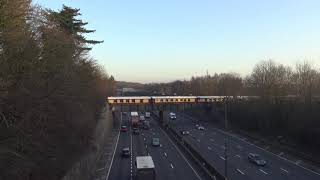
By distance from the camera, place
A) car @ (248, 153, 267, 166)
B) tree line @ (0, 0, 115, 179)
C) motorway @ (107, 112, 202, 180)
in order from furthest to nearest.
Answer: car @ (248, 153, 267, 166) → motorway @ (107, 112, 202, 180) → tree line @ (0, 0, 115, 179)

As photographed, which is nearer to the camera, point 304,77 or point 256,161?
point 256,161

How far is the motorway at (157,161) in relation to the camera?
141 ft

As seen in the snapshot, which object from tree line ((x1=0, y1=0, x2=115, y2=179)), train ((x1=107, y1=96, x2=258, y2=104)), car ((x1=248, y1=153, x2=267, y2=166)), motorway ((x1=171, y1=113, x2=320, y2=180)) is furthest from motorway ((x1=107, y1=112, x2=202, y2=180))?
train ((x1=107, y1=96, x2=258, y2=104))

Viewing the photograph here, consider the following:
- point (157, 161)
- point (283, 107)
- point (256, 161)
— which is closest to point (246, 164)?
point (256, 161)

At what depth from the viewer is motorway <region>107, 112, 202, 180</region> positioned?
43.1 meters

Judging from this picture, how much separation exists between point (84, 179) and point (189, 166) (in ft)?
43.7

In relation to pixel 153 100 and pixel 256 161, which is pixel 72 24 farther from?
pixel 153 100

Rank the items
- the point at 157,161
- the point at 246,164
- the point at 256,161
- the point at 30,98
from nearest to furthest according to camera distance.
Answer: the point at 30,98, the point at 256,161, the point at 246,164, the point at 157,161

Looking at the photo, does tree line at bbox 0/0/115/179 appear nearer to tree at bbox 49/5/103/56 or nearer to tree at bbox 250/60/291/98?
tree at bbox 49/5/103/56

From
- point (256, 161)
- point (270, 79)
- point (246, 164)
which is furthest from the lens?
point (270, 79)

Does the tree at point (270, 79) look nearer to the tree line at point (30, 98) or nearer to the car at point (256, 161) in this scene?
the car at point (256, 161)

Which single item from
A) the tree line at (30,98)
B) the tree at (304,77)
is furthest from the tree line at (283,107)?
the tree line at (30,98)

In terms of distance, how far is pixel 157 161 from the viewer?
175ft

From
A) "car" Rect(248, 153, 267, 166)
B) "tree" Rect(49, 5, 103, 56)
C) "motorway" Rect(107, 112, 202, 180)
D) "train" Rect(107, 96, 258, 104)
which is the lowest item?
"motorway" Rect(107, 112, 202, 180)
